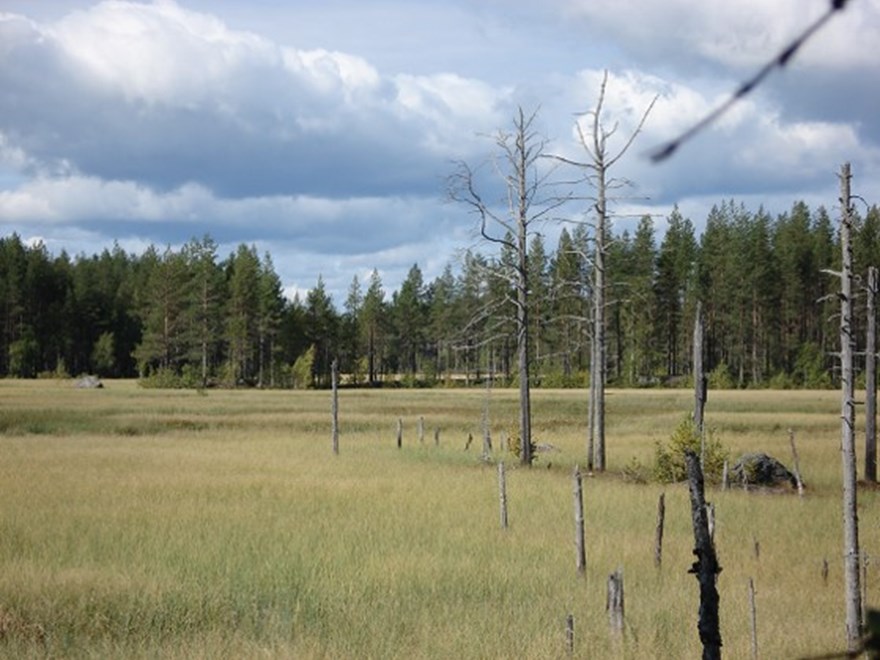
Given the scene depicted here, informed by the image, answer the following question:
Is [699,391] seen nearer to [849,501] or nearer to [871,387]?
[871,387]

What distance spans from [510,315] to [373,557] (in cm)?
8794

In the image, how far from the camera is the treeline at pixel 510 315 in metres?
91.1

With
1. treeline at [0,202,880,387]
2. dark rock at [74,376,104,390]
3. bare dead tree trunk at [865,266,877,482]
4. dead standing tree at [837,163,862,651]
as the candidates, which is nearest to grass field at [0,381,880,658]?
dead standing tree at [837,163,862,651]

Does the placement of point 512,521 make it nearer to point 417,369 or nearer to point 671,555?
point 671,555

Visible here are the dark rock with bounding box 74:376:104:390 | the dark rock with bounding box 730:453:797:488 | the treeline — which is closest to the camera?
the dark rock with bounding box 730:453:797:488

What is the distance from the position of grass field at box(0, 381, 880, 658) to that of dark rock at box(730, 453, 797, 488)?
0.80 metres

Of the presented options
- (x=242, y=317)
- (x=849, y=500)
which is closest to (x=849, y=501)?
(x=849, y=500)

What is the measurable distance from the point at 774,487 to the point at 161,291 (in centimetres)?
7871

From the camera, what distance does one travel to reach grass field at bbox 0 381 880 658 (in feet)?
34.5

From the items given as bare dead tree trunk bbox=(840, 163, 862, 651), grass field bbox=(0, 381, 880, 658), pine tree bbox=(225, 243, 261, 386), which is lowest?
grass field bbox=(0, 381, 880, 658)

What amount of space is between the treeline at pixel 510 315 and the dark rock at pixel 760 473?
57703 mm

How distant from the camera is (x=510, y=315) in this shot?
10225 centimetres

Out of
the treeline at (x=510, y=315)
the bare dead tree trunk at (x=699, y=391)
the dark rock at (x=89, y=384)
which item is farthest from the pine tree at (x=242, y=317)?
the bare dead tree trunk at (x=699, y=391)

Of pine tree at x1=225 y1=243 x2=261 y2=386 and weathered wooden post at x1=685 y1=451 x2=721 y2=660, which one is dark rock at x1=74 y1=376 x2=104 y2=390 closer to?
pine tree at x1=225 y1=243 x2=261 y2=386
